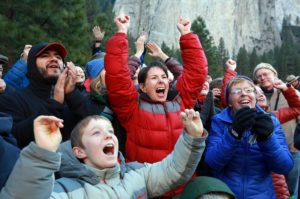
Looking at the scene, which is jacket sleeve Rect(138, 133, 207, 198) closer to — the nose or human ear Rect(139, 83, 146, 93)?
the nose

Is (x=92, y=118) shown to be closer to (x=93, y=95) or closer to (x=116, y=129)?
(x=116, y=129)

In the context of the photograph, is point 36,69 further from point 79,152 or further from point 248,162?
point 248,162

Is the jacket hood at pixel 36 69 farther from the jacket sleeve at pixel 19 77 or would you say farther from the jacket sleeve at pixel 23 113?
the jacket sleeve at pixel 19 77

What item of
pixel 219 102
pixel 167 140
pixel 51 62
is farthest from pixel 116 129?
pixel 219 102

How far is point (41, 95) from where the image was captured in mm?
3209

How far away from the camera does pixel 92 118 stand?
96.0 inches

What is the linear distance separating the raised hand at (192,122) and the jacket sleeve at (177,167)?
0.03m

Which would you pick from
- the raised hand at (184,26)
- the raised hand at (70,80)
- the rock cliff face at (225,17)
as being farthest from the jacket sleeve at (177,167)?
the rock cliff face at (225,17)

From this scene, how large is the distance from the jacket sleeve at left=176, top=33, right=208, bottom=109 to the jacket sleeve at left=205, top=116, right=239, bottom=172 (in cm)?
27

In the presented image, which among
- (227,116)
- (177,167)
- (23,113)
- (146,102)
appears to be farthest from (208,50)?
(177,167)

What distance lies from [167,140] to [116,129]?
47 centimetres

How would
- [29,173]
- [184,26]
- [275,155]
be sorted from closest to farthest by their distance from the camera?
[29,173] → [275,155] → [184,26]

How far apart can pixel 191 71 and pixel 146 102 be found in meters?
0.47

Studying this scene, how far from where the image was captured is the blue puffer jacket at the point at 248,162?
2.91 metres
